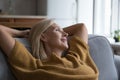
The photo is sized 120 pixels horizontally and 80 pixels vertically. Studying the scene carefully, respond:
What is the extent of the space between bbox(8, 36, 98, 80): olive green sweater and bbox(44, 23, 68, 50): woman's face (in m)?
0.09

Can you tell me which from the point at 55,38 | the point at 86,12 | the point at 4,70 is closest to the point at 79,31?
the point at 55,38

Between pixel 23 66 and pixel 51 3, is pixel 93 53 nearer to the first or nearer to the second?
pixel 23 66

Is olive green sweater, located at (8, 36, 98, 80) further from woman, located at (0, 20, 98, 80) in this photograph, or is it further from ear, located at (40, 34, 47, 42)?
ear, located at (40, 34, 47, 42)

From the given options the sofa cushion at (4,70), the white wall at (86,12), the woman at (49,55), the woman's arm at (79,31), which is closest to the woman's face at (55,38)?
the woman at (49,55)

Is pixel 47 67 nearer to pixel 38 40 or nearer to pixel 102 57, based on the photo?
pixel 38 40

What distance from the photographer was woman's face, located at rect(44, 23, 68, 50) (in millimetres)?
1681

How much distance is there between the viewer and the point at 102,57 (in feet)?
6.15

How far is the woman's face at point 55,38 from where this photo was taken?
1681mm

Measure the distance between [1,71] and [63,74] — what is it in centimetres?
35

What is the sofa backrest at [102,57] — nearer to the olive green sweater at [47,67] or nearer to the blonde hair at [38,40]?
the olive green sweater at [47,67]

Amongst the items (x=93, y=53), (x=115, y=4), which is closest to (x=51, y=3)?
(x=115, y=4)

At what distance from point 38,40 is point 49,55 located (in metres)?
0.12

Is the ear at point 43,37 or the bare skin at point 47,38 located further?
the ear at point 43,37

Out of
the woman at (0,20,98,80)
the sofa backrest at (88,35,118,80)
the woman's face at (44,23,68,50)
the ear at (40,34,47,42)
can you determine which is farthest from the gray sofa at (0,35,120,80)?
the ear at (40,34,47,42)
